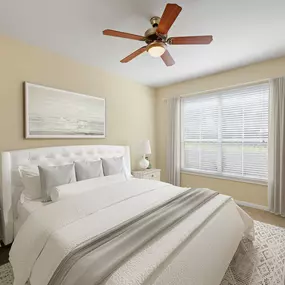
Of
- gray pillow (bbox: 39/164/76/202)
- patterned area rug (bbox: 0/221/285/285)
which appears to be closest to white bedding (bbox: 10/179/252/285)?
patterned area rug (bbox: 0/221/285/285)

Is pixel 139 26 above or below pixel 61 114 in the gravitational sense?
above

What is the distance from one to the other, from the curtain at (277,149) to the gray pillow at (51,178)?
3215 millimetres

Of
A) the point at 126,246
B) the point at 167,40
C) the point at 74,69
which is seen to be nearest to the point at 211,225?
the point at 126,246

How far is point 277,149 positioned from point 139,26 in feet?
9.35

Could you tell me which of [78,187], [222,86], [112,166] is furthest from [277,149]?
[78,187]

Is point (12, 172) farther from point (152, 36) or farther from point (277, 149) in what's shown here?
point (277, 149)

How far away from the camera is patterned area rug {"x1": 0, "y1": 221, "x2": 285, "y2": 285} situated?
1.72 meters

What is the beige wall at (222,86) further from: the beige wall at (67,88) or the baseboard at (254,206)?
the beige wall at (67,88)

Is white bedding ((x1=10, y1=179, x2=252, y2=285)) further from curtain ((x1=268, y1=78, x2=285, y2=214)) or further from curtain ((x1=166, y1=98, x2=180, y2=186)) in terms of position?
curtain ((x1=166, y1=98, x2=180, y2=186))

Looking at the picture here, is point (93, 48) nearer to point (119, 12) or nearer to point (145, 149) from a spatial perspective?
point (119, 12)

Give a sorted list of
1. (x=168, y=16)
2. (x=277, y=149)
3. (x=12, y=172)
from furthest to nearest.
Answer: (x=277, y=149), (x=12, y=172), (x=168, y=16)

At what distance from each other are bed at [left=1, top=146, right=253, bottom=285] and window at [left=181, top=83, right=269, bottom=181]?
1.61 m

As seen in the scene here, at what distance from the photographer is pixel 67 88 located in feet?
9.68

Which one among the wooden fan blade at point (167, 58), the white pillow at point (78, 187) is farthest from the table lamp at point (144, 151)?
the wooden fan blade at point (167, 58)
